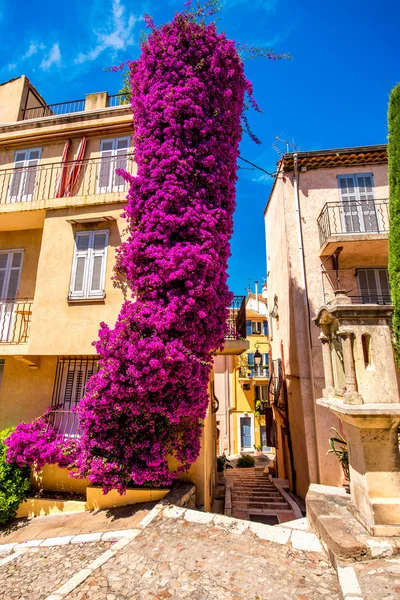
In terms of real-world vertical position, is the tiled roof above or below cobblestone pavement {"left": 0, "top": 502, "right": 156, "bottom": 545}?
above

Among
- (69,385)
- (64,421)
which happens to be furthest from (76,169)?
(64,421)

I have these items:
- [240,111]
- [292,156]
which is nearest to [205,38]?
[240,111]

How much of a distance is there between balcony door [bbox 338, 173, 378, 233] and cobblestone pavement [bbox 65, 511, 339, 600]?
1086 centimetres

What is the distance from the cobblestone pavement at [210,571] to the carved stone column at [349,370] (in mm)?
2066

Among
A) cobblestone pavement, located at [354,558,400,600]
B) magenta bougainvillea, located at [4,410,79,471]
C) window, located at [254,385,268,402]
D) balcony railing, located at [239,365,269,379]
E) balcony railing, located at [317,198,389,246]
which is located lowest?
cobblestone pavement, located at [354,558,400,600]

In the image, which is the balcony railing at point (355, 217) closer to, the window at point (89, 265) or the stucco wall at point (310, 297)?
the stucco wall at point (310, 297)

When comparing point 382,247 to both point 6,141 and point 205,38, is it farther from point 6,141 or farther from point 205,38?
point 6,141

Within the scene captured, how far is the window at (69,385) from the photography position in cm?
916

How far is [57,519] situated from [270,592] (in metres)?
5.55

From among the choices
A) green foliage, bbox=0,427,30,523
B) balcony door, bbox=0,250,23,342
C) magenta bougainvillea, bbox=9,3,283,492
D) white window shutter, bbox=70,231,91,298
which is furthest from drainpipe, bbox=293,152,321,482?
balcony door, bbox=0,250,23,342

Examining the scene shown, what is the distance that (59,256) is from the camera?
942cm

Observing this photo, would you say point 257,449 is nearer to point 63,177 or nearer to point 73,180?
point 73,180

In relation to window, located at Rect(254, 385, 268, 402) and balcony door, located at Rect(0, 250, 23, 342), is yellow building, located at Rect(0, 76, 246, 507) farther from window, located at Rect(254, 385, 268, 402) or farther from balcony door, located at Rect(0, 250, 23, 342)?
window, located at Rect(254, 385, 268, 402)

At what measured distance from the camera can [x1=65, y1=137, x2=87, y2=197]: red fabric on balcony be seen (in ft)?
33.8
